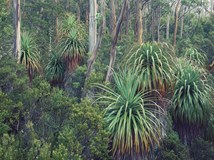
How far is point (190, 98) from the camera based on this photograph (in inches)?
369

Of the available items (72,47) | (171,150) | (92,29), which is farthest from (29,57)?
(171,150)

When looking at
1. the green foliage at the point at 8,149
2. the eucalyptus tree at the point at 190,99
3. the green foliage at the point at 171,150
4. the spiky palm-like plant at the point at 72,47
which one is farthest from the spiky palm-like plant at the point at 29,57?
the green foliage at the point at 8,149

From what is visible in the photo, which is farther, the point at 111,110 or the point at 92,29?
the point at 92,29

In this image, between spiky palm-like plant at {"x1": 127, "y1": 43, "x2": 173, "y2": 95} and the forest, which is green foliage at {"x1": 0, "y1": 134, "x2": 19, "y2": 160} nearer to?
the forest

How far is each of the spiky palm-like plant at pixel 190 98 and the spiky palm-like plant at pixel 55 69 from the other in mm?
5304

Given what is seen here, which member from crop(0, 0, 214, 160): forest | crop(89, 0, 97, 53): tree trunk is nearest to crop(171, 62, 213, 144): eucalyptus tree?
crop(0, 0, 214, 160): forest

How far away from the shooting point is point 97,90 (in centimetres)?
905

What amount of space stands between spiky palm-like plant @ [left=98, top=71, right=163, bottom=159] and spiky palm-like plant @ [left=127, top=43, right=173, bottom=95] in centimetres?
44

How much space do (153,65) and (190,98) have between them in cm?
216

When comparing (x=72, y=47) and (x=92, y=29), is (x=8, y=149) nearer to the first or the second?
(x=72, y=47)

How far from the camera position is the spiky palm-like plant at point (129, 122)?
688 cm

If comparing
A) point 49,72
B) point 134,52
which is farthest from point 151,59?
point 49,72

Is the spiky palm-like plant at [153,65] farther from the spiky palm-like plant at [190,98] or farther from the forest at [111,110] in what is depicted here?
the spiky palm-like plant at [190,98]

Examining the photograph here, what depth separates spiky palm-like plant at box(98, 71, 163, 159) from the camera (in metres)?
6.88
